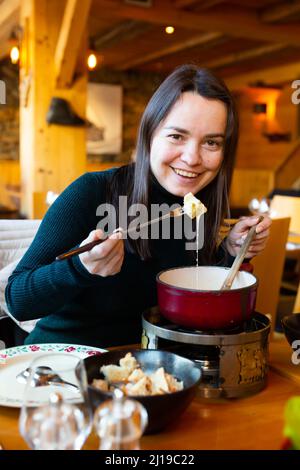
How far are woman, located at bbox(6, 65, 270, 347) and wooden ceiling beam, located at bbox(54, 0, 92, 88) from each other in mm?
2775

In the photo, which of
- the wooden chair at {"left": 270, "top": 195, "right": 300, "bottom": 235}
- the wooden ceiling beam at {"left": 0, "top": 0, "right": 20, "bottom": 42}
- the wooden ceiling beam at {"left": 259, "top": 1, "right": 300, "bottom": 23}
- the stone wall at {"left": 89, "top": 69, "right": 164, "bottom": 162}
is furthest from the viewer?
the stone wall at {"left": 89, "top": 69, "right": 164, "bottom": 162}

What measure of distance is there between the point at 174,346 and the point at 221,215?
1.87 feet

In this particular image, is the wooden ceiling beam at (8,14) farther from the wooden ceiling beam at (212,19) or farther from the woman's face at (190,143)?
the woman's face at (190,143)

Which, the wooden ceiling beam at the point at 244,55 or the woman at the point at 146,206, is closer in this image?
the woman at the point at 146,206

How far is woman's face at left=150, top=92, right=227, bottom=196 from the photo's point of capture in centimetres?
128

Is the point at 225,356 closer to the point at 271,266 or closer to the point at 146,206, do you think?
the point at 146,206

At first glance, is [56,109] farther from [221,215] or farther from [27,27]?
[221,215]

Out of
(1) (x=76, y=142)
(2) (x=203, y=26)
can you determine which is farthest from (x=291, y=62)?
(1) (x=76, y=142)

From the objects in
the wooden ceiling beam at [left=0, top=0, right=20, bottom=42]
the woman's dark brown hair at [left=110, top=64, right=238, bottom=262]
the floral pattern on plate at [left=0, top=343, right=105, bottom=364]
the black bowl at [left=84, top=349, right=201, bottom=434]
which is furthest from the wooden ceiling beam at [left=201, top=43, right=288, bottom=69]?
the black bowl at [left=84, top=349, right=201, bottom=434]

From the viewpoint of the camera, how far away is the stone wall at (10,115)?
8773 mm

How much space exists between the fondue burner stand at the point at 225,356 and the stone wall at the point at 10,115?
330 inches

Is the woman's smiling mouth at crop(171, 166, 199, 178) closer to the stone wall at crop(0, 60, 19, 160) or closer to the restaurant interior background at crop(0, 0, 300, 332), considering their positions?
the restaurant interior background at crop(0, 0, 300, 332)

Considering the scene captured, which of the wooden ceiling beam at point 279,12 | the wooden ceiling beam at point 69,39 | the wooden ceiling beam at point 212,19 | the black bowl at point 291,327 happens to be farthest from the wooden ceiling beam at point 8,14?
the black bowl at point 291,327

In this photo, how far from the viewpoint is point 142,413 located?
2.24ft
